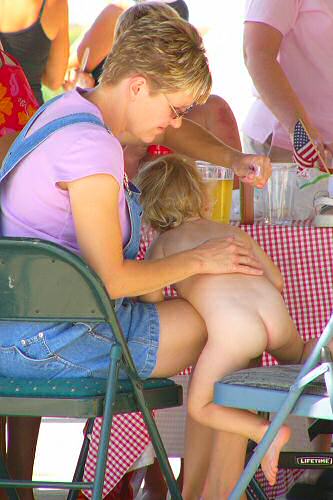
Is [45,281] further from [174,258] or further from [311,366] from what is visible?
[311,366]

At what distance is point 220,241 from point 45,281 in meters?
0.50

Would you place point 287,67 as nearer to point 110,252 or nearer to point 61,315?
point 110,252

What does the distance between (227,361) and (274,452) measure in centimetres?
27

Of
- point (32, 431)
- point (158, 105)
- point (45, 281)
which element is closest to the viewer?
point (45, 281)

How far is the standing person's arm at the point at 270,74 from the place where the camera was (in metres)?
3.30

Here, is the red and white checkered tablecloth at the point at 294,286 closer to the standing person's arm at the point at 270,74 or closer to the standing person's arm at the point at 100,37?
the standing person's arm at the point at 270,74

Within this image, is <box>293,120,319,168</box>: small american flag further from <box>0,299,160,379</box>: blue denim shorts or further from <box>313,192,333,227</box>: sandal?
<box>0,299,160,379</box>: blue denim shorts

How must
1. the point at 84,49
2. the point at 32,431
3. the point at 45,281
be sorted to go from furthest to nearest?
the point at 84,49 < the point at 32,431 < the point at 45,281

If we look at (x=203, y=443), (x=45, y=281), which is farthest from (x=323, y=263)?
(x=45, y=281)

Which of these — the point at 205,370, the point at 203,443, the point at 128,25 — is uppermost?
the point at 128,25

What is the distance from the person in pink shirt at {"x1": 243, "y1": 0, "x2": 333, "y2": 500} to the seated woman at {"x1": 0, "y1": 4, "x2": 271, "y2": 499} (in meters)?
1.30

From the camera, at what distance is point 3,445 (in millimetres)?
2514

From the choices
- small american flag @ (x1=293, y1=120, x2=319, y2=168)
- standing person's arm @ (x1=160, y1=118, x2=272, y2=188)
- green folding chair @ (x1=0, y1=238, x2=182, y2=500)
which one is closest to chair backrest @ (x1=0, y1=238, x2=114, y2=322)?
green folding chair @ (x1=0, y1=238, x2=182, y2=500)

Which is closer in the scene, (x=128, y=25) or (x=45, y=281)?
(x=45, y=281)
